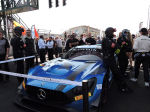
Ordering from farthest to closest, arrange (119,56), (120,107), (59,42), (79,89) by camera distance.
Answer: (59,42), (119,56), (120,107), (79,89)

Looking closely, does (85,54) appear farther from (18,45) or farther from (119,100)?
(18,45)

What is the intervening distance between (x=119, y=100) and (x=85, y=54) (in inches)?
54.8

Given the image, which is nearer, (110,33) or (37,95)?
(37,95)

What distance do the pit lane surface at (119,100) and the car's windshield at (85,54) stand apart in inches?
41.0

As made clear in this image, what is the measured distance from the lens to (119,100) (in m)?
3.05

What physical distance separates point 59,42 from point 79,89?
335 inches

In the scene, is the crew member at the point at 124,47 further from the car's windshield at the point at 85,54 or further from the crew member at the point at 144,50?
the car's windshield at the point at 85,54

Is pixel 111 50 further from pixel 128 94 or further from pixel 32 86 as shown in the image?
pixel 32 86

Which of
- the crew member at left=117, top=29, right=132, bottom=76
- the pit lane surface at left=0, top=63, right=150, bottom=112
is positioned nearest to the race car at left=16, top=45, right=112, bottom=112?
the pit lane surface at left=0, top=63, right=150, bottom=112

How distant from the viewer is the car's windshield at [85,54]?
11.2ft

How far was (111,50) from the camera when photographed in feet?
10.8

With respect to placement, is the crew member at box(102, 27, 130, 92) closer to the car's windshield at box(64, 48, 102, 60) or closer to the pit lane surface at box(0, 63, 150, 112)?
the car's windshield at box(64, 48, 102, 60)

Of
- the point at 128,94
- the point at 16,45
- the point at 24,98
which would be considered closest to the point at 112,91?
the point at 128,94

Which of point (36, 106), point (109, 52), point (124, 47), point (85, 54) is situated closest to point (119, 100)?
point (109, 52)
